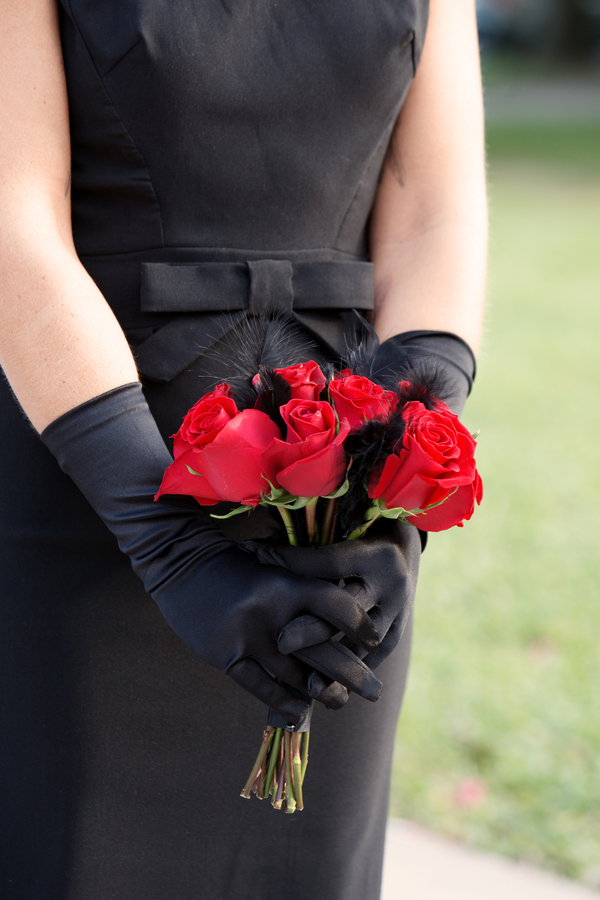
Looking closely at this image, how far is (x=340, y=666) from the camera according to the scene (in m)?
1.11

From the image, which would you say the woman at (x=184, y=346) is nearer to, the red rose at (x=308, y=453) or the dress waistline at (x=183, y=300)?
the dress waistline at (x=183, y=300)

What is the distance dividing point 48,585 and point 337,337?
63 centimetres

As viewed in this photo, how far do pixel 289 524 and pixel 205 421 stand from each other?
0.68 feet

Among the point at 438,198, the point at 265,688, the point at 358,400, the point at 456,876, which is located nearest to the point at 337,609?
the point at 265,688

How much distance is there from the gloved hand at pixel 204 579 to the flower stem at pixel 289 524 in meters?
0.06

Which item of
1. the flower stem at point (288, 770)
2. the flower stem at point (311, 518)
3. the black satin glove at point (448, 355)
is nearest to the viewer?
the flower stem at point (311, 518)

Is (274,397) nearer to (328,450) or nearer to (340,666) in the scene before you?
(328,450)

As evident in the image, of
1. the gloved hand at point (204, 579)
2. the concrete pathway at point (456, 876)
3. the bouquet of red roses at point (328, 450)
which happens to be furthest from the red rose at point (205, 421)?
the concrete pathway at point (456, 876)

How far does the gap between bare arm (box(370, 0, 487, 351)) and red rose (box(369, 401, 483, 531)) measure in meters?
0.42

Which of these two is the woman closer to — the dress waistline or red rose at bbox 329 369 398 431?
the dress waistline

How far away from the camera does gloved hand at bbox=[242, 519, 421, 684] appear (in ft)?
3.60

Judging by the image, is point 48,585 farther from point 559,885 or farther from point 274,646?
point 559,885

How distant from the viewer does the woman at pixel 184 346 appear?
1.17 meters

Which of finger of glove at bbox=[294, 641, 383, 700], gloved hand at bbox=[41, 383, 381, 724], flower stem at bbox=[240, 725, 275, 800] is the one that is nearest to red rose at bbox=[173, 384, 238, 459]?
gloved hand at bbox=[41, 383, 381, 724]
